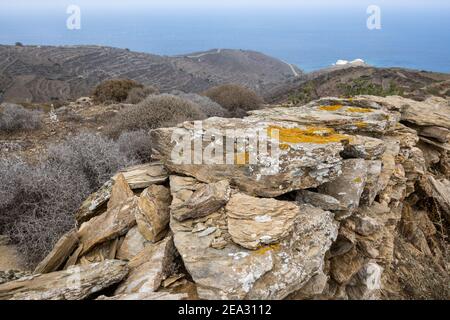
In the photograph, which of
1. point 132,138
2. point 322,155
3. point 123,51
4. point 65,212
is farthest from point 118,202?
point 123,51

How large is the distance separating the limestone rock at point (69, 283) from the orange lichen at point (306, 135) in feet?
8.92

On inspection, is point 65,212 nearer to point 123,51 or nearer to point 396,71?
point 396,71

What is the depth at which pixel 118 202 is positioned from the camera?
438cm

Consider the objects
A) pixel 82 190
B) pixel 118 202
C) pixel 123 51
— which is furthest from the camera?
pixel 123 51

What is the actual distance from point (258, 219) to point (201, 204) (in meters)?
0.70

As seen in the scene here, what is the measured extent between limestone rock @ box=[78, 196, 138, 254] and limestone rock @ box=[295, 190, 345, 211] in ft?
7.49

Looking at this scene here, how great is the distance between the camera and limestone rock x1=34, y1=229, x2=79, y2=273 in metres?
3.68

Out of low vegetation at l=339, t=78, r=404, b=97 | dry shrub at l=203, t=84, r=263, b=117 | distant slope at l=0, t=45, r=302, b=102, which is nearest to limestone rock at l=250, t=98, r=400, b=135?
dry shrub at l=203, t=84, r=263, b=117

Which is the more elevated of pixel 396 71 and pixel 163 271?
Result: pixel 396 71

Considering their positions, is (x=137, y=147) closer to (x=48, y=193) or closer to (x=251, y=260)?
(x=48, y=193)

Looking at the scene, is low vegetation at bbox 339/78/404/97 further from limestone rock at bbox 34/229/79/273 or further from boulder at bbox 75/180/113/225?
limestone rock at bbox 34/229/79/273

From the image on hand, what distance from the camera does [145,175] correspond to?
4863 millimetres

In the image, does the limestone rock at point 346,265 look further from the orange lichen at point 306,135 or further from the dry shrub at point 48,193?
the dry shrub at point 48,193

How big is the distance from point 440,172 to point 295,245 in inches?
231
